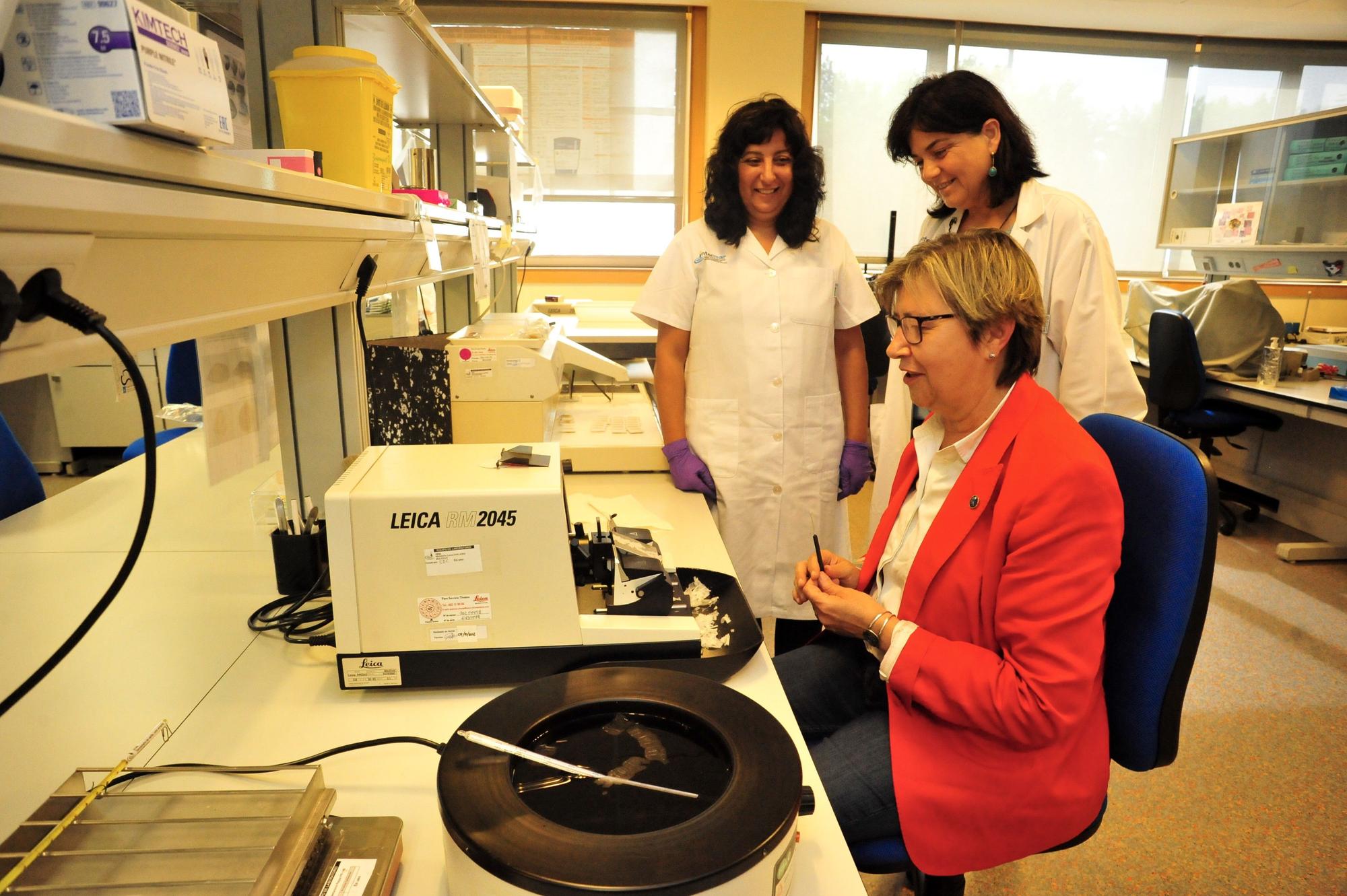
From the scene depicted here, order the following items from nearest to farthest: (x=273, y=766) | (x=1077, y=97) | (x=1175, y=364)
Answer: (x=273, y=766) < (x=1175, y=364) < (x=1077, y=97)

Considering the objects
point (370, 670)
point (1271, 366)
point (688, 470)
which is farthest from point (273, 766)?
point (1271, 366)

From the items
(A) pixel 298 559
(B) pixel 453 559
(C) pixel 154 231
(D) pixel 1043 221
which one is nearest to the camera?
(C) pixel 154 231

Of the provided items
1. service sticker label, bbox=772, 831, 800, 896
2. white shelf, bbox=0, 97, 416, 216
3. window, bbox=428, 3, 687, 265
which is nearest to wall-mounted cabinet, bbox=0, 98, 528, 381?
white shelf, bbox=0, 97, 416, 216

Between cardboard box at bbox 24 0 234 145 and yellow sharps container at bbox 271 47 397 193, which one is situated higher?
yellow sharps container at bbox 271 47 397 193

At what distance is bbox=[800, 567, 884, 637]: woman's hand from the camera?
3.78 ft

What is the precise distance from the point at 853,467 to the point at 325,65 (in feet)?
4.39

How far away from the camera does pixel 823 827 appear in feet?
2.68

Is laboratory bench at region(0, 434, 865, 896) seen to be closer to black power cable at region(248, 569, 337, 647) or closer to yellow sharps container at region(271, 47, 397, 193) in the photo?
black power cable at region(248, 569, 337, 647)

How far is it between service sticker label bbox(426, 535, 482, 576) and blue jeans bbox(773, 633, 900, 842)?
1.81ft

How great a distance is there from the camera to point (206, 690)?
102cm

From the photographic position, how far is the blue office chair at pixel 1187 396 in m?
3.57

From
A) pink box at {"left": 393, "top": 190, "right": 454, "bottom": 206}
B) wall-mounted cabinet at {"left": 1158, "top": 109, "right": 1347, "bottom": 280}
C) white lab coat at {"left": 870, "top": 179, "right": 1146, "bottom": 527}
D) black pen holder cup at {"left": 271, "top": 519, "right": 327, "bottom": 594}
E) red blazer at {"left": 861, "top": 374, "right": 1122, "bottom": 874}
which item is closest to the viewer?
red blazer at {"left": 861, "top": 374, "right": 1122, "bottom": 874}

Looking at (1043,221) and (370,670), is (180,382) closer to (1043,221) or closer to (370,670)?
(370,670)

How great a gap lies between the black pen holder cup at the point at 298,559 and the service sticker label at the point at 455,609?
1.11ft
